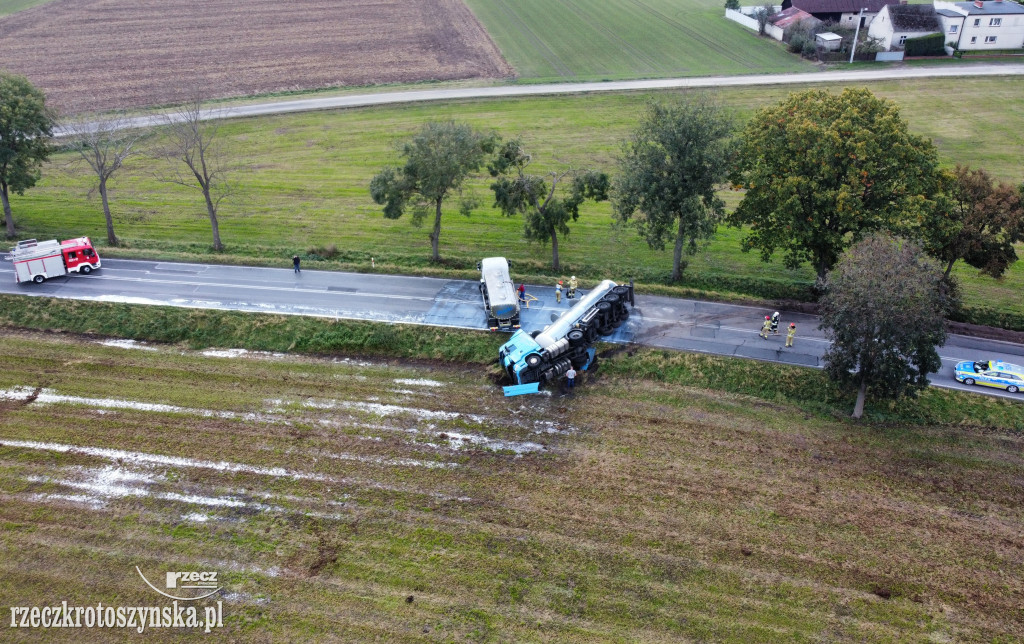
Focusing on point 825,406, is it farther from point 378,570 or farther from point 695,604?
point 378,570

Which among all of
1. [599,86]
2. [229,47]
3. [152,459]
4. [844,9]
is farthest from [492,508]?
[844,9]

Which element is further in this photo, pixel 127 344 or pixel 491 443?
pixel 127 344

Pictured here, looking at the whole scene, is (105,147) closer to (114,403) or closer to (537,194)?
(114,403)

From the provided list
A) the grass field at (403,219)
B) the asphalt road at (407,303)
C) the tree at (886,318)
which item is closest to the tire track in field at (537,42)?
the grass field at (403,219)

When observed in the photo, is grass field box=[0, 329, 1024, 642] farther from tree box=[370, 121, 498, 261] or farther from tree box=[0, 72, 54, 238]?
tree box=[0, 72, 54, 238]

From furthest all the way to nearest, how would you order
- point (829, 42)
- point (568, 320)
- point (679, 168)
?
point (829, 42) → point (679, 168) → point (568, 320)
